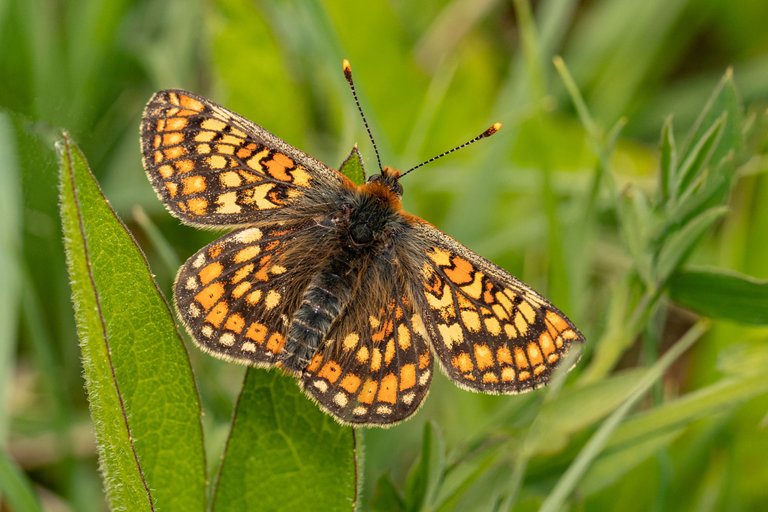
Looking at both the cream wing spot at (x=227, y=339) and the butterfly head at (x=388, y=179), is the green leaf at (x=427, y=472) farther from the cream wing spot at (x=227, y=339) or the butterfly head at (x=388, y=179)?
the butterfly head at (x=388, y=179)

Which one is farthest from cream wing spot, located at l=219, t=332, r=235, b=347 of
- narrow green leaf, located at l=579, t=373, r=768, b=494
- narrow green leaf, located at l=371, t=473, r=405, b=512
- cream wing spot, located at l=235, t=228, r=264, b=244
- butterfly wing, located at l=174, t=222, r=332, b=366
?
narrow green leaf, located at l=579, t=373, r=768, b=494

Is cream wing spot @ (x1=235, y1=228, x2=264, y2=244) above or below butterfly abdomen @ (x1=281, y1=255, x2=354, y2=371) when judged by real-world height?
above

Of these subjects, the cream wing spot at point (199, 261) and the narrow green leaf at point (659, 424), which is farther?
the cream wing spot at point (199, 261)

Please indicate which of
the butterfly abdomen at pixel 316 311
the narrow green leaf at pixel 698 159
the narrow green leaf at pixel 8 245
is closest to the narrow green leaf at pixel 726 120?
the narrow green leaf at pixel 698 159

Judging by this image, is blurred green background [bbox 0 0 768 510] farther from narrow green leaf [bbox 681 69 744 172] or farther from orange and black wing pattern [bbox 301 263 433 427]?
orange and black wing pattern [bbox 301 263 433 427]

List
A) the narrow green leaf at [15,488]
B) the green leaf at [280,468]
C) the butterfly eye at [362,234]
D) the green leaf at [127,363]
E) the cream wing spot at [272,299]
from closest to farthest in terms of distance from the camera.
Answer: the green leaf at [127,363], the green leaf at [280,468], the narrow green leaf at [15,488], the cream wing spot at [272,299], the butterfly eye at [362,234]

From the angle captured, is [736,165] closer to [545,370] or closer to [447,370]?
[545,370]
